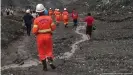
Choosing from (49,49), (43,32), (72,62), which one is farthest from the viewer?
(72,62)

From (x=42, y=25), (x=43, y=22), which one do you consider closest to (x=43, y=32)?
(x=42, y=25)

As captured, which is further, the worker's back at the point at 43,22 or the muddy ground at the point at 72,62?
the worker's back at the point at 43,22

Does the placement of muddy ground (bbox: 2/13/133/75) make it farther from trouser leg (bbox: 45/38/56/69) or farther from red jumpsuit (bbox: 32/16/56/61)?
red jumpsuit (bbox: 32/16/56/61)

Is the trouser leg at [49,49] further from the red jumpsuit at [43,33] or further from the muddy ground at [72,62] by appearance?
the muddy ground at [72,62]

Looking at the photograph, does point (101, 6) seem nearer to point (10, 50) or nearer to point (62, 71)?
point (10, 50)

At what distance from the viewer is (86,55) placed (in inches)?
631

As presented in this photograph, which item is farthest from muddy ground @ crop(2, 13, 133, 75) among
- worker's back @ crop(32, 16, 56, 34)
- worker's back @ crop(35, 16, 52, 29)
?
worker's back @ crop(35, 16, 52, 29)

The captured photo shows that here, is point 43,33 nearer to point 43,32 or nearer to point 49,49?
point 43,32

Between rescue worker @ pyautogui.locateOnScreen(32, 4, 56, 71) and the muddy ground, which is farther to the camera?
rescue worker @ pyautogui.locateOnScreen(32, 4, 56, 71)

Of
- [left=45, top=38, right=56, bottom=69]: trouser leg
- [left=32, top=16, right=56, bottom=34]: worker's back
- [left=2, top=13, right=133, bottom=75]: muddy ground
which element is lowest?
[left=2, top=13, right=133, bottom=75]: muddy ground

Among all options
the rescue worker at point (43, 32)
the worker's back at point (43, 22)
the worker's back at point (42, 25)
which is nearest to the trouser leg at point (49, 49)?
the rescue worker at point (43, 32)

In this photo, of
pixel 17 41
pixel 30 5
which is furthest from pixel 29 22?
pixel 30 5

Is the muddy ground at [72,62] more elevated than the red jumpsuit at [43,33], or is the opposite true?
the red jumpsuit at [43,33]

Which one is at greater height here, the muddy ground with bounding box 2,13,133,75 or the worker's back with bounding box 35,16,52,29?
the worker's back with bounding box 35,16,52,29
